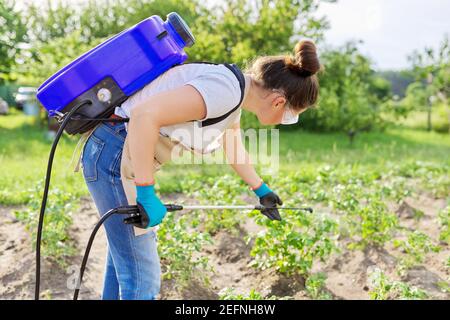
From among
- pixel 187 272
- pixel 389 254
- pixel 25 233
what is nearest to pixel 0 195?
pixel 25 233

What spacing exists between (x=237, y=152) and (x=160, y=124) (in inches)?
28.8

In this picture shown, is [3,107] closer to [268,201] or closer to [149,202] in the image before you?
[268,201]

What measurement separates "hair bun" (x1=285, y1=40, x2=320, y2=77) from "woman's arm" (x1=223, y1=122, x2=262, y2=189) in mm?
458

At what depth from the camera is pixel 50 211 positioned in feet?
12.2

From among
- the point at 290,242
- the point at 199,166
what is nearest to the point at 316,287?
the point at 290,242

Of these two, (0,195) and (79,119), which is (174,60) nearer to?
(79,119)

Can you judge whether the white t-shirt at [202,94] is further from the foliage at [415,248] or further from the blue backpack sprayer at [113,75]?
the foliage at [415,248]

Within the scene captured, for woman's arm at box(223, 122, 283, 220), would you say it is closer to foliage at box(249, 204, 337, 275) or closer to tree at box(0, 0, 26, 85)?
foliage at box(249, 204, 337, 275)

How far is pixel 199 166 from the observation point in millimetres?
6254

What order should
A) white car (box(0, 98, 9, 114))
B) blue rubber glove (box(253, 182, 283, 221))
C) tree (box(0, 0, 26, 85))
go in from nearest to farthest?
blue rubber glove (box(253, 182, 283, 221))
tree (box(0, 0, 26, 85))
white car (box(0, 98, 9, 114))

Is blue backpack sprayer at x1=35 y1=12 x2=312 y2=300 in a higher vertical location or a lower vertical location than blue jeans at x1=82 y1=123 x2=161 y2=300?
higher

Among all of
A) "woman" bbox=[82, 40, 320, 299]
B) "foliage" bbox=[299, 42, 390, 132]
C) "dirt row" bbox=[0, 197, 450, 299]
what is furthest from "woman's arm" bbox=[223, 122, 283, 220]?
"foliage" bbox=[299, 42, 390, 132]

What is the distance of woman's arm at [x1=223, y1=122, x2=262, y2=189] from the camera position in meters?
2.57
